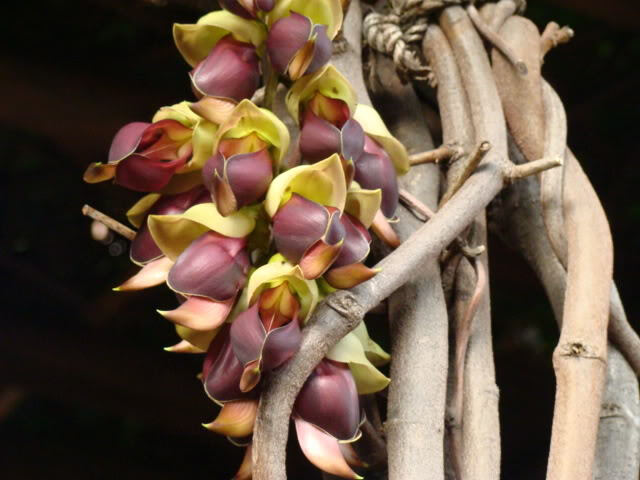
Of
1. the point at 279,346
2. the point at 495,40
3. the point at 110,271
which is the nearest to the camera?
the point at 279,346

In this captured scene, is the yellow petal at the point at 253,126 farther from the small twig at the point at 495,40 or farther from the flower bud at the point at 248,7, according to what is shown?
the small twig at the point at 495,40

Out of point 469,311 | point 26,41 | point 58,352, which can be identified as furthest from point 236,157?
point 58,352

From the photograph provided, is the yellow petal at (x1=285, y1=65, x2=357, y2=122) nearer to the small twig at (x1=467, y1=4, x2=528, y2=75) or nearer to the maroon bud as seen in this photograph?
the maroon bud

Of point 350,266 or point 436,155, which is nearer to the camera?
point 350,266

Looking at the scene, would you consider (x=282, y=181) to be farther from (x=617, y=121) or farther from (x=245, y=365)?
(x=617, y=121)

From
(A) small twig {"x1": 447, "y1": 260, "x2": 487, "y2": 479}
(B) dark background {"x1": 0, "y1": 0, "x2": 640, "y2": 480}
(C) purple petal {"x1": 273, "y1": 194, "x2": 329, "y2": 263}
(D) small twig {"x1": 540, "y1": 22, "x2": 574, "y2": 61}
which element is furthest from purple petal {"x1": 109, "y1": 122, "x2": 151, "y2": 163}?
(B) dark background {"x1": 0, "y1": 0, "x2": 640, "y2": 480}

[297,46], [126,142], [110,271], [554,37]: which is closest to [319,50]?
[297,46]

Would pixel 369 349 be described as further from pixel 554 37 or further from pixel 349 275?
pixel 554 37
